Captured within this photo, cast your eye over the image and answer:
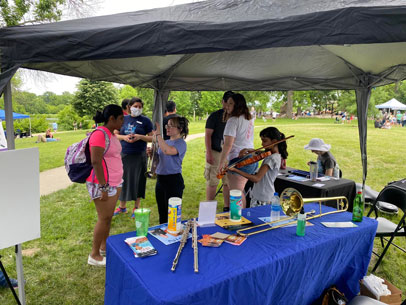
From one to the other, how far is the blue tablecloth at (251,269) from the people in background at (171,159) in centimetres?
98

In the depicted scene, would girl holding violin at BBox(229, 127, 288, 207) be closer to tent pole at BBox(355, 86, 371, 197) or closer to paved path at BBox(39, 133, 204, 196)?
tent pole at BBox(355, 86, 371, 197)

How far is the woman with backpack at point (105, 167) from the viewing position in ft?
7.58

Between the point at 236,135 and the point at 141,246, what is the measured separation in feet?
6.67

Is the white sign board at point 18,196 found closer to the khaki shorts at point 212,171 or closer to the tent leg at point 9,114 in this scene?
the tent leg at point 9,114

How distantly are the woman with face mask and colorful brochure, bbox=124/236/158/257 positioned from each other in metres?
2.09

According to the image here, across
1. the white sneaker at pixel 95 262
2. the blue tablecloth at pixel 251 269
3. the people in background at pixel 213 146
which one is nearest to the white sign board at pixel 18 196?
the blue tablecloth at pixel 251 269

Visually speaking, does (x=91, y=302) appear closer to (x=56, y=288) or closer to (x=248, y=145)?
(x=56, y=288)

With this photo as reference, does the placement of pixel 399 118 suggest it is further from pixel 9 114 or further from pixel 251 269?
pixel 9 114

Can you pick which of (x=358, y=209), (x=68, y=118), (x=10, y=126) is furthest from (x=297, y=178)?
(x=68, y=118)

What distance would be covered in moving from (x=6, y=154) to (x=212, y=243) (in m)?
1.48


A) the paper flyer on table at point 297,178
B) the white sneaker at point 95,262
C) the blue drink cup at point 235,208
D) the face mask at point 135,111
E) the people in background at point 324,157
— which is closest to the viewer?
the blue drink cup at point 235,208

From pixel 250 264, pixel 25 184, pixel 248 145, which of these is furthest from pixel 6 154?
pixel 248 145

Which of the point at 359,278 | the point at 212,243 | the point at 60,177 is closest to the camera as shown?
the point at 212,243

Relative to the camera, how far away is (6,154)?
1713mm
